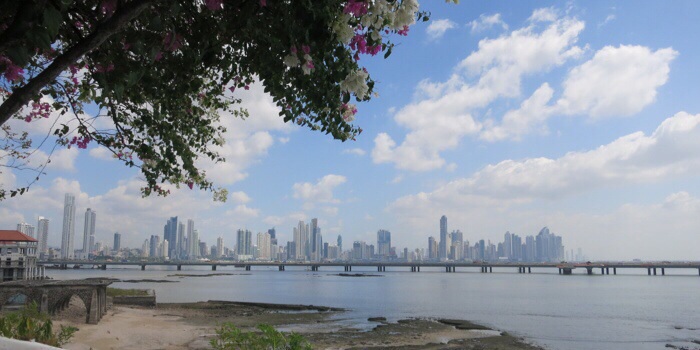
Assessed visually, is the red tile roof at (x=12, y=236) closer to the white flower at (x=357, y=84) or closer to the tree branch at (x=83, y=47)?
the tree branch at (x=83, y=47)

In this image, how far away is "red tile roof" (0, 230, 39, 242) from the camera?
69.4 m

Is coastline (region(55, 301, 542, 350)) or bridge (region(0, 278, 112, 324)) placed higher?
bridge (region(0, 278, 112, 324))

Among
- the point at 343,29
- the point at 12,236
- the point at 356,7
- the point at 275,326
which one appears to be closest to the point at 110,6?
the point at 343,29

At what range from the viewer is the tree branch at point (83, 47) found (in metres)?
4.16

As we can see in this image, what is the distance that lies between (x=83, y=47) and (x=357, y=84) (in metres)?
2.36

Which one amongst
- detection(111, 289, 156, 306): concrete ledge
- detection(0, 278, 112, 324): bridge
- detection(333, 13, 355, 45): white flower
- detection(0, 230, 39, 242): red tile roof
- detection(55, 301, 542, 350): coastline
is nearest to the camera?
detection(333, 13, 355, 45): white flower

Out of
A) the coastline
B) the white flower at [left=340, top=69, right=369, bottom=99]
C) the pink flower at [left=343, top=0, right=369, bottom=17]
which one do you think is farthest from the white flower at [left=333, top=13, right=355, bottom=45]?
the coastline

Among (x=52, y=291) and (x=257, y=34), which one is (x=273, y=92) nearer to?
(x=257, y=34)

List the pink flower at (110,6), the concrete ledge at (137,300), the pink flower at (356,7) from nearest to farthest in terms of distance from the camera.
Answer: the pink flower at (356,7) → the pink flower at (110,6) → the concrete ledge at (137,300)

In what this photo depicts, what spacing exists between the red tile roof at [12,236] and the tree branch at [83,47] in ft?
258

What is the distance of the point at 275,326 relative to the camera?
3838 centimetres

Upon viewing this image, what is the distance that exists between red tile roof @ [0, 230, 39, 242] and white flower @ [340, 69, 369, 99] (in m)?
80.2

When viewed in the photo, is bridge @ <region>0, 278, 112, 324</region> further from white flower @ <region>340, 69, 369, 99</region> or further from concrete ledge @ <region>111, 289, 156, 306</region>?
white flower @ <region>340, 69, 369, 99</region>

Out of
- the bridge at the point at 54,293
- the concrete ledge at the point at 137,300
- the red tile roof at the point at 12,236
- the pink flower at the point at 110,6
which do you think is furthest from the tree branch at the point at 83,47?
the red tile roof at the point at 12,236
